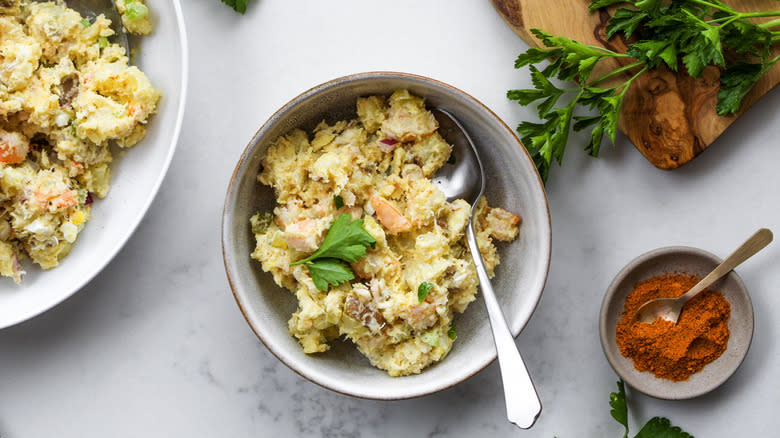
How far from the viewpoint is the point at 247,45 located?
91.5 inches

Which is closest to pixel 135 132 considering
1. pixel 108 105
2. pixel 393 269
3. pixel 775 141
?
pixel 108 105

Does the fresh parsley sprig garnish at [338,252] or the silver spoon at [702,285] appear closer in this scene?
the fresh parsley sprig garnish at [338,252]

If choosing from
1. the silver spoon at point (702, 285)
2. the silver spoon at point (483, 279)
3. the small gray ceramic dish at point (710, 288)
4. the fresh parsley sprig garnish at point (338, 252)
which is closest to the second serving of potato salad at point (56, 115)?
the fresh parsley sprig garnish at point (338, 252)

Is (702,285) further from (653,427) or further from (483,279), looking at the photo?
(483,279)

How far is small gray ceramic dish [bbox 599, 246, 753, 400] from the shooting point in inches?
88.9

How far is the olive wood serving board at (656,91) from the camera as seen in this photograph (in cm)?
221

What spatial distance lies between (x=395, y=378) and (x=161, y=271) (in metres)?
0.98

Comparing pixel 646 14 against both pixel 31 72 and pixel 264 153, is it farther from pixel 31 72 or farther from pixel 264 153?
pixel 31 72

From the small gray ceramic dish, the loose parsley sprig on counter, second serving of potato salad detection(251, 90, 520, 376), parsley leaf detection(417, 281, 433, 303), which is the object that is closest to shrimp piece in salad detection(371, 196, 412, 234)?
second serving of potato salad detection(251, 90, 520, 376)

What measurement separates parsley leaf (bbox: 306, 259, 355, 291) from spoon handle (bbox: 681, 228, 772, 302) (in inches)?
49.8

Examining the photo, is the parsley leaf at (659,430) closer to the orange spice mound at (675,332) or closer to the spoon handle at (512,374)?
the orange spice mound at (675,332)

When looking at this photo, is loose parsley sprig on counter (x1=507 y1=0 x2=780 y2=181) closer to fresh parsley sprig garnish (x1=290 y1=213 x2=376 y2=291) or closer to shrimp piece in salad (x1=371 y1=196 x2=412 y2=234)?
shrimp piece in salad (x1=371 y1=196 x2=412 y2=234)

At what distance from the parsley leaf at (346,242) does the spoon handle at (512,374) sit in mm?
413

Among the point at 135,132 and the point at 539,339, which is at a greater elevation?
the point at 135,132
